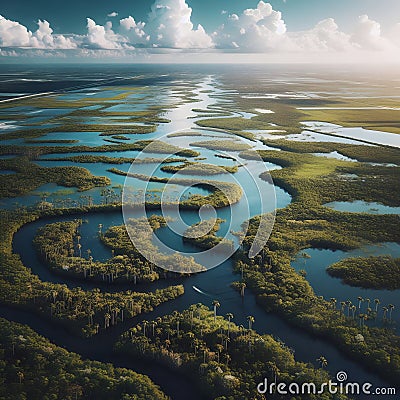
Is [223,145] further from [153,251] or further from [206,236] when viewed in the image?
[153,251]

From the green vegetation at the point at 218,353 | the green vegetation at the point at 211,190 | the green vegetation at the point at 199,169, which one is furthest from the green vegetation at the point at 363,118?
the green vegetation at the point at 218,353

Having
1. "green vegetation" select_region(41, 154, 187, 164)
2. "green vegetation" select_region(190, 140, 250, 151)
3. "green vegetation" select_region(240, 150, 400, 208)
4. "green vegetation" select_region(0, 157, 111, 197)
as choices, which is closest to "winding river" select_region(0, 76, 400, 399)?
"green vegetation" select_region(240, 150, 400, 208)

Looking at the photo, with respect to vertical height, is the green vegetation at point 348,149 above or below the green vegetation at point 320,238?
above

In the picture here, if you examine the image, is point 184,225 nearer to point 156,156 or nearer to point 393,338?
point 393,338

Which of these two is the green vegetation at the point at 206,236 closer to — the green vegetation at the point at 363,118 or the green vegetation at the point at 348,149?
the green vegetation at the point at 348,149

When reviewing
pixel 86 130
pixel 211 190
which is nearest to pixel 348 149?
pixel 211 190

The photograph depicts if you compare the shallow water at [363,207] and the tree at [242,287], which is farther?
the shallow water at [363,207]

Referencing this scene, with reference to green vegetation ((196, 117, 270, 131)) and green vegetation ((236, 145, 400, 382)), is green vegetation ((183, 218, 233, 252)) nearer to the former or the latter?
green vegetation ((236, 145, 400, 382))
